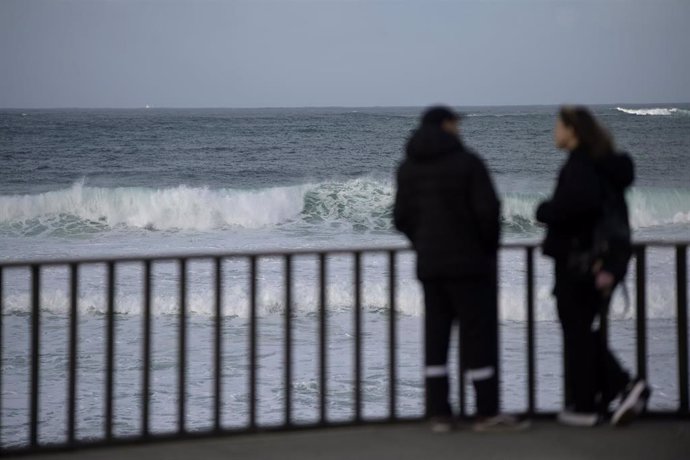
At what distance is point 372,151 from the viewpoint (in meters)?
47.0

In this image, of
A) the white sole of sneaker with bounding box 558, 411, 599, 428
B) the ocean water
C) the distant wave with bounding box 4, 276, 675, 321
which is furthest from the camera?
the distant wave with bounding box 4, 276, 675, 321

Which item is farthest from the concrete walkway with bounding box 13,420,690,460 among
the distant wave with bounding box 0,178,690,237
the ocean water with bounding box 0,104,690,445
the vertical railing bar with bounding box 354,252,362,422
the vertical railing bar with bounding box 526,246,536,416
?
the distant wave with bounding box 0,178,690,237

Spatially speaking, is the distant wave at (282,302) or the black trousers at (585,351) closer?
the black trousers at (585,351)

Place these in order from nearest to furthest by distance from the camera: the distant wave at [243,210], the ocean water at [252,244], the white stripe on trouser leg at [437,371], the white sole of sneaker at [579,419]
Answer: the white stripe on trouser leg at [437,371], the white sole of sneaker at [579,419], the ocean water at [252,244], the distant wave at [243,210]

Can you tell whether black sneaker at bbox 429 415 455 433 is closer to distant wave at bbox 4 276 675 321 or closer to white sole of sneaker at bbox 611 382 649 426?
white sole of sneaker at bbox 611 382 649 426

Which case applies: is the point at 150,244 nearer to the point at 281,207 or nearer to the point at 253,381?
the point at 281,207

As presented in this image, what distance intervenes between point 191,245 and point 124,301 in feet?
27.8

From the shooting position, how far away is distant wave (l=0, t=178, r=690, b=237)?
85.4 feet

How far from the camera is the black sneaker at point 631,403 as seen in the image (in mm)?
4949

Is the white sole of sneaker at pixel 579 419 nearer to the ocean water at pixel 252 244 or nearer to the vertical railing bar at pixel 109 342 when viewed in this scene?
the vertical railing bar at pixel 109 342

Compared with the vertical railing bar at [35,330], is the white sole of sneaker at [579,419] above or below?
below

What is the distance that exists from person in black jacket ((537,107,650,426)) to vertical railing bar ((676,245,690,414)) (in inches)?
11.4

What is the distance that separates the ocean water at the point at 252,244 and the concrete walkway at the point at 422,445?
884 millimetres

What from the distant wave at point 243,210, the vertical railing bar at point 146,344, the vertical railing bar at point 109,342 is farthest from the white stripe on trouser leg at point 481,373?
the distant wave at point 243,210
